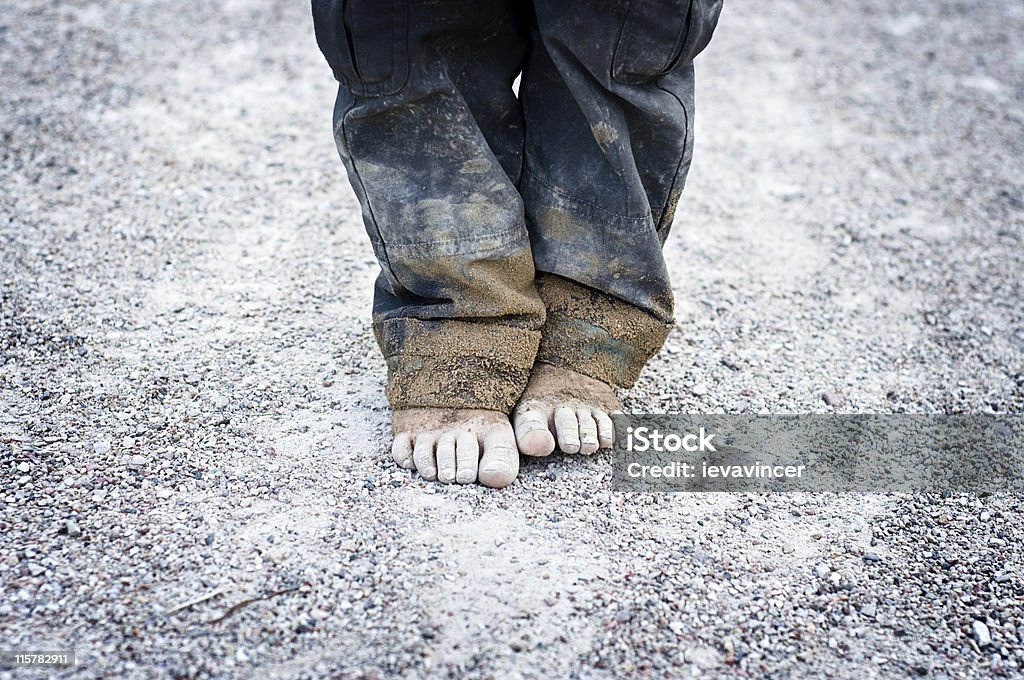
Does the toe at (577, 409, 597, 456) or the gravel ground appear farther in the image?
the toe at (577, 409, 597, 456)

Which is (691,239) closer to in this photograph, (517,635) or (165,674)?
(517,635)

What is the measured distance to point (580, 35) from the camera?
138cm

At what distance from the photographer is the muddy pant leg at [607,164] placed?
1.38m

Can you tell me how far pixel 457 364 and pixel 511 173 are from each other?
0.33m

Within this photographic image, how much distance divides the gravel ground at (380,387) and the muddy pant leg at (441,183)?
0.17 m

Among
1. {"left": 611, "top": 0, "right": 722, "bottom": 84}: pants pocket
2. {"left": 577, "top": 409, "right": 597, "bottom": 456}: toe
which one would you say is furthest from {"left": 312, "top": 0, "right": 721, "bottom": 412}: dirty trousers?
{"left": 577, "top": 409, "right": 597, "bottom": 456}: toe

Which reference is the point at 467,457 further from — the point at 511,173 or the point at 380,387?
the point at 511,173

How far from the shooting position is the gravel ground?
4.17 feet

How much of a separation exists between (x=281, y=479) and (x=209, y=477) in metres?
0.11

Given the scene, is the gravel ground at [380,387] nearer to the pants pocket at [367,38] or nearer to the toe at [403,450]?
the toe at [403,450]

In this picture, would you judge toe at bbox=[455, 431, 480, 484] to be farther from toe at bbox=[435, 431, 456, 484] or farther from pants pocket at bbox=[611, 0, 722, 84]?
pants pocket at bbox=[611, 0, 722, 84]

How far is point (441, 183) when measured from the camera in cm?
147

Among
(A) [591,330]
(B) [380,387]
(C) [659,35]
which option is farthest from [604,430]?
(C) [659,35]

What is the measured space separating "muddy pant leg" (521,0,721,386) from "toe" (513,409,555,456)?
0.54 feet
